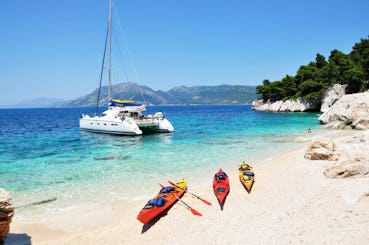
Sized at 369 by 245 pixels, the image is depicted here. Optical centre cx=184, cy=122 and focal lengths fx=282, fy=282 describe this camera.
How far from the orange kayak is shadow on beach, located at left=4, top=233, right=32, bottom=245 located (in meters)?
3.17

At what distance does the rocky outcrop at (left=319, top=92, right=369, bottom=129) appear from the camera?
91.4 ft

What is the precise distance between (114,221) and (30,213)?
321 centimetres

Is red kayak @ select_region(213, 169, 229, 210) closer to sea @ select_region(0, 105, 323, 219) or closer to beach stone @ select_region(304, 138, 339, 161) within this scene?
sea @ select_region(0, 105, 323, 219)

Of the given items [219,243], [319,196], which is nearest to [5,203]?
[219,243]

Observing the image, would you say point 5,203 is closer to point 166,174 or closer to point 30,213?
point 30,213

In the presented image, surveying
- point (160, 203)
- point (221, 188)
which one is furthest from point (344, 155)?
point (160, 203)

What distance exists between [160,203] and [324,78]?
227ft

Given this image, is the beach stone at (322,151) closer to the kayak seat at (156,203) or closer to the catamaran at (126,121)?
the kayak seat at (156,203)

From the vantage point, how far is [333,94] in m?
59.3

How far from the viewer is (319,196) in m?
9.27

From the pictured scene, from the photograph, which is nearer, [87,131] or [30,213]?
[30,213]

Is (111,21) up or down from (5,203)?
up

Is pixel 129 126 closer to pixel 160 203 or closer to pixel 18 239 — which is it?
pixel 160 203

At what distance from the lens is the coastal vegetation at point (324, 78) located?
53.6 meters
